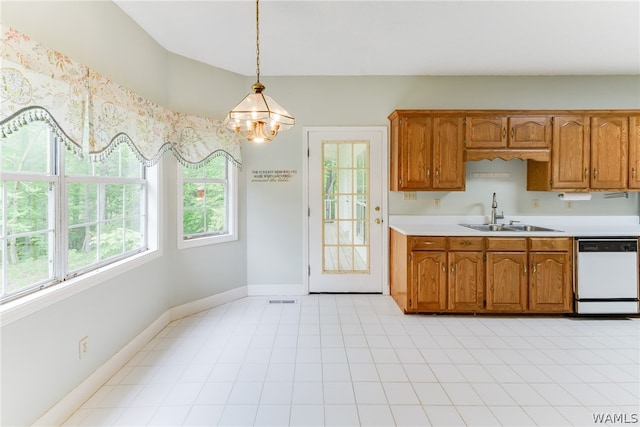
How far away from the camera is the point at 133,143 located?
2.48m

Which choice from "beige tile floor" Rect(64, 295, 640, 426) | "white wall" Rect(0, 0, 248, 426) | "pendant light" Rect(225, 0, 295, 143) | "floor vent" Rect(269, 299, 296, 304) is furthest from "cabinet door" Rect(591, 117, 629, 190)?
"white wall" Rect(0, 0, 248, 426)

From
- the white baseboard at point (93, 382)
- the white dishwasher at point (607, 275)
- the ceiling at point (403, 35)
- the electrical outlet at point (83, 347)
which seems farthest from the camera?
the white dishwasher at point (607, 275)

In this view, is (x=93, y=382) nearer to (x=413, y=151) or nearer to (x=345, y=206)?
(x=345, y=206)

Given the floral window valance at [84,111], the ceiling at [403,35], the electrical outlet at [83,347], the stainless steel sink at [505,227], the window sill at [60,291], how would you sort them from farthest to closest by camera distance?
the stainless steel sink at [505,227]
the ceiling at [403,35]
the electrical outlet at [83,347]
the window sill at [60,291]
the floral window valance at [84,111]

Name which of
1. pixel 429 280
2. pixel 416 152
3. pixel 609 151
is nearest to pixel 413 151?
pixel 416 152

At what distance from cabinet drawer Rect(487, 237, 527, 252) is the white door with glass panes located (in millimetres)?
1224

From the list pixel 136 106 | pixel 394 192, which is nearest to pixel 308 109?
pixel 394 192

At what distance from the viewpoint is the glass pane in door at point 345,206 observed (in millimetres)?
4039

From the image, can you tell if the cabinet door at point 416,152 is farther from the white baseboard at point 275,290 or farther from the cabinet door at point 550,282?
the white baseboard at point 275,290

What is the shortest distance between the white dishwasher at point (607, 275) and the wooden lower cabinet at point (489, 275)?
0.38ft

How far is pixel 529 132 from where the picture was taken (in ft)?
11.7

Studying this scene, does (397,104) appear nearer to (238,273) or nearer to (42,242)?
(238,273)

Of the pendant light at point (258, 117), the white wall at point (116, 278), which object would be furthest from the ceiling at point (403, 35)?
the pendant light at point (258, 117)

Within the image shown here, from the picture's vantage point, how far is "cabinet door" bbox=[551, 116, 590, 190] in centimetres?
355
